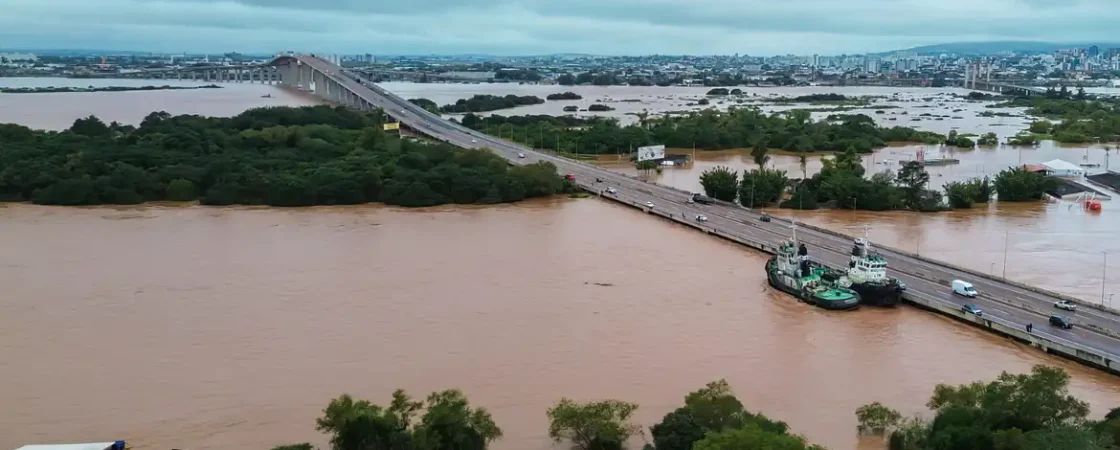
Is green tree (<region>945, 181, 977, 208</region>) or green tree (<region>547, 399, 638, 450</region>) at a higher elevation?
green tree (<region>945, 181, 977, 208</region>)

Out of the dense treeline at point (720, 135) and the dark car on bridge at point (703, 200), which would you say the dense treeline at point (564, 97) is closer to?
the dense treeline at point (720, 135)

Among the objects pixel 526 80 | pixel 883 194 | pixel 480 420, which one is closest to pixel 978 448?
pixel 480 420

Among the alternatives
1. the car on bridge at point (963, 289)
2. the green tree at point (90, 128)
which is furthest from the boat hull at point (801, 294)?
the green tree at point (90, 128)

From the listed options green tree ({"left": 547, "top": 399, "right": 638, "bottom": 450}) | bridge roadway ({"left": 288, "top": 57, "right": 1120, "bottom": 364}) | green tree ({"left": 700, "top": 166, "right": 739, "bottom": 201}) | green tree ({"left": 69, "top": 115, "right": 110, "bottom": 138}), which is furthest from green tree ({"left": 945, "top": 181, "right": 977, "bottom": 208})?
green tree ({"left": 69, "top": 115, "right": 110, "bottom": 138})

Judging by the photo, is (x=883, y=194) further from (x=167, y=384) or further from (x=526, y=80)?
(x=526, y=80)

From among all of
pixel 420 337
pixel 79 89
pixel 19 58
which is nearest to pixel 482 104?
pixel 79 89

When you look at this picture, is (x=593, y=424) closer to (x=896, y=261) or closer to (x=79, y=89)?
(x=896, y=261)

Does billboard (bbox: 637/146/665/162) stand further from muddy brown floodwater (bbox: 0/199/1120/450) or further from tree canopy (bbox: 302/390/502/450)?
tree canopy (bbox: 302/390/502/450)
